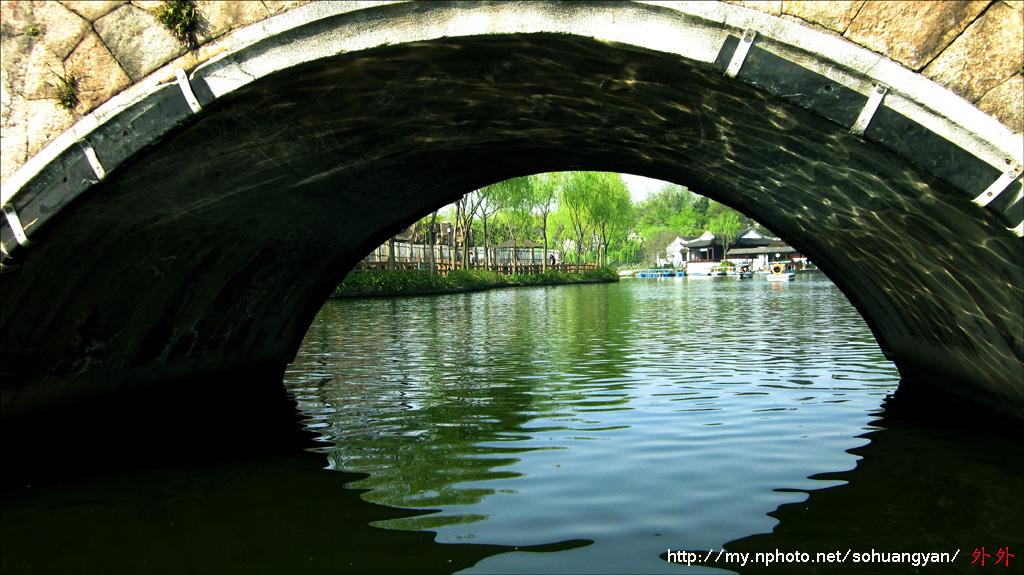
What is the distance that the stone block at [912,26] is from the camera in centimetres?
474

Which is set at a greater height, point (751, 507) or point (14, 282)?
point (14, 282)

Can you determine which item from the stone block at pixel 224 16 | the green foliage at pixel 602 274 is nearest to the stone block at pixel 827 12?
the stone block at pixel 224 16

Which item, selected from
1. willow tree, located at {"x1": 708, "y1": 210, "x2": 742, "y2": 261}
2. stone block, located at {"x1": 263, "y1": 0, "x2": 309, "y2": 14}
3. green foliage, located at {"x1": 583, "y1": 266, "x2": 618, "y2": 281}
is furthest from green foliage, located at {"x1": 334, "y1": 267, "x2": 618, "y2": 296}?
willow tree, located at {"x1": 708, "y1": 210, "x2": 742, "y2": 261}

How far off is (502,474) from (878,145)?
4210 mm

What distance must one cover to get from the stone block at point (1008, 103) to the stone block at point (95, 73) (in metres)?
6.22

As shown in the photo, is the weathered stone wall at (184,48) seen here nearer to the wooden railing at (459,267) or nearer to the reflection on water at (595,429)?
the reflection on water at (595,429)

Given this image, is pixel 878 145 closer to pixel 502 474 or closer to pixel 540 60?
pixel 540 60

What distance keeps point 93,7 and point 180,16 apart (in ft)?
2.76

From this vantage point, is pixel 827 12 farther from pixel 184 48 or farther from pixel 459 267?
pixel 459 267

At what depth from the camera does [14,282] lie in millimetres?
6625

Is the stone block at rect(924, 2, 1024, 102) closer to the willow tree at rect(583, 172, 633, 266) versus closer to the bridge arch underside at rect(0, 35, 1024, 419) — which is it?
the bridge arch underside at rect(0, 35, 1024, 419)

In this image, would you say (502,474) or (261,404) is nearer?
(502,474)

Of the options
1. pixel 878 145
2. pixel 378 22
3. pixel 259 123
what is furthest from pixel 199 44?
pixel 878 145

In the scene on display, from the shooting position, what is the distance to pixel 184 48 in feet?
18.5
